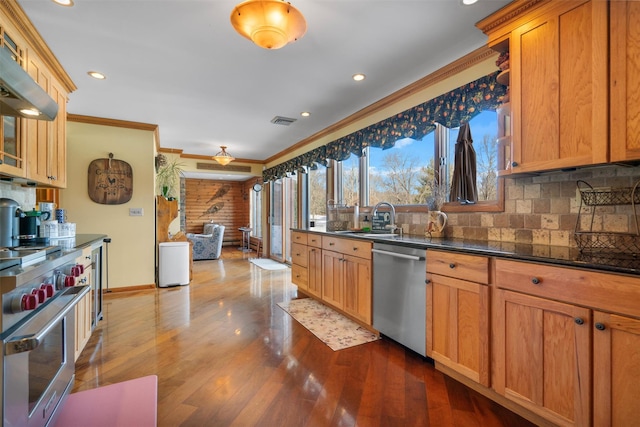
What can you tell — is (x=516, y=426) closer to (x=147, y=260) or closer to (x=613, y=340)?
(x=613, y=340)

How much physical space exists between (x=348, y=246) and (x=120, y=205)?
11.2 ft

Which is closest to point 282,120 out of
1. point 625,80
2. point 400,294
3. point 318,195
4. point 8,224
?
point 318,195

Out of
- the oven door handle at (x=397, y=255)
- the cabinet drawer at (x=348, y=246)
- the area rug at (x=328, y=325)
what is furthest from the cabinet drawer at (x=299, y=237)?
the oven door handle at (x=397, y=255)

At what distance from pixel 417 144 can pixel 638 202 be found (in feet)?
6.32

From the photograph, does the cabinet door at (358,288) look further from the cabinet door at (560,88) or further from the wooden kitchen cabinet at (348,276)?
the cabinet door at (560,88)

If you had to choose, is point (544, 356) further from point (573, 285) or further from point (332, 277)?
point (332, 277)

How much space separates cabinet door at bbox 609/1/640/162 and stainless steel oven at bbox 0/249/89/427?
2.53 metres

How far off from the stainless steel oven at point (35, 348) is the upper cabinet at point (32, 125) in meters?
1.29

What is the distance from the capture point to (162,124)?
176 inches

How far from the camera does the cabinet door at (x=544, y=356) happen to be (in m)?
1.38

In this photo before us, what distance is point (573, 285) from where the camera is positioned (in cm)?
141

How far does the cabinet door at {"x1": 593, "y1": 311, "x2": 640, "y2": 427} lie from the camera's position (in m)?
1.24

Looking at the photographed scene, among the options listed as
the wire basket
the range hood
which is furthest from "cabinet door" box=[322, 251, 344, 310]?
the range hood

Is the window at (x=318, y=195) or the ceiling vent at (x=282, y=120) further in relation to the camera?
the window at (x=318, y=195)
